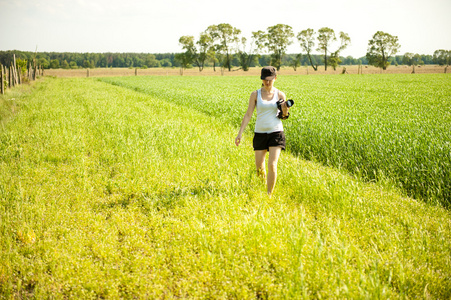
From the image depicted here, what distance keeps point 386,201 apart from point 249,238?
2.54 metres

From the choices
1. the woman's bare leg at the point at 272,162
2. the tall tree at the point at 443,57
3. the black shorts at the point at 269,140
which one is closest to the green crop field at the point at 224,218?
the woman's bare leg at the point at 272,162

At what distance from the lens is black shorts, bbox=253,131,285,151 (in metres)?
4.93

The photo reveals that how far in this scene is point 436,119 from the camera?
10.1m

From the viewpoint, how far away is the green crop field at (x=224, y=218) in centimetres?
314

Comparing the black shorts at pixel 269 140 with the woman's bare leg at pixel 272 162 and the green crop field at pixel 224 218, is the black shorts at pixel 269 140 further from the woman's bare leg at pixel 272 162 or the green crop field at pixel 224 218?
the green crop field at pixel 224 218

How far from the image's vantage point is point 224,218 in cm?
441

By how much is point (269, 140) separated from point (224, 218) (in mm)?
1472

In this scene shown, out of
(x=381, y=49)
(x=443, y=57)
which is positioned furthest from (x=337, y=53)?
(x=443, y=57)

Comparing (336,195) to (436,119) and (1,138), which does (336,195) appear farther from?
(1,138)

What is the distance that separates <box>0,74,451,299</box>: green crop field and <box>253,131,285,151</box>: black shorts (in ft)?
2.76

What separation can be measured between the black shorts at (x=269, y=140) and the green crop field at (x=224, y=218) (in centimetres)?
84

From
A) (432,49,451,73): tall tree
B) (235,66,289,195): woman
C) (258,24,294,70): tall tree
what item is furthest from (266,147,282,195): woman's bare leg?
(432,49,451,73): tall tree

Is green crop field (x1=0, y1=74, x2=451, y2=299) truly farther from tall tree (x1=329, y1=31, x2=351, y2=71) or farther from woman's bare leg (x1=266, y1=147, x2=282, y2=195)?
tall tree (x1=329, y1=31, x2=351, y2=71)

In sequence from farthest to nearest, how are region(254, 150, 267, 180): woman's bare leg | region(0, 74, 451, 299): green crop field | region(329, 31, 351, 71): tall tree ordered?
region(329, 31, 351, 71): tall tree, region(254, 150, 267, 180): woman's bare leg, region(0, 74, 451, 299): green crop field
